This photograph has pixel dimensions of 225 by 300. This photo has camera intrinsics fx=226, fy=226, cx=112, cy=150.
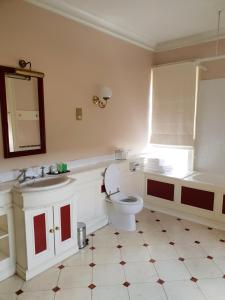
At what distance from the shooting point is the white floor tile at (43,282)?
204 cm

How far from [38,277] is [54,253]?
255 millimetres

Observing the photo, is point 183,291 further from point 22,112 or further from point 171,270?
point 22,112

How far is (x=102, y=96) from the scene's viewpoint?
315 centimetres

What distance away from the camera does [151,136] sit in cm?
425

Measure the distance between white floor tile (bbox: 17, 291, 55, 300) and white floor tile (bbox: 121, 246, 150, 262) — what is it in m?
0.84

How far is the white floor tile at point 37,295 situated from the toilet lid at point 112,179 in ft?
4.70

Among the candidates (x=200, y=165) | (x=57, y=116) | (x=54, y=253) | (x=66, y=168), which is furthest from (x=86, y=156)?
(x=200, y=165)

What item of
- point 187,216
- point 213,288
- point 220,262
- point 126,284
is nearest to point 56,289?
point 126,284

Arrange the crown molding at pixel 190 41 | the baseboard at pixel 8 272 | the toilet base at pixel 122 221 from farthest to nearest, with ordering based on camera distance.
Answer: the crown molding at pixel 190 41, the toilet base at pixel 122 221, the baseboard at pixel 8 272

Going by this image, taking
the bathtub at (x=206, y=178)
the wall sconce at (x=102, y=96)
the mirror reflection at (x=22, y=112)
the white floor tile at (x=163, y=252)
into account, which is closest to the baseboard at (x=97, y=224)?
the white floor tile at (x=163, y=252)

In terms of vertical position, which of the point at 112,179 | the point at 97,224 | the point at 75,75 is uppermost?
the point at 75,75

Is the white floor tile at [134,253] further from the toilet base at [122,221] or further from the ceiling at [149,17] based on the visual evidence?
the ceiling at [149,17]

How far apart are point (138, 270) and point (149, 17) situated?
302 cm

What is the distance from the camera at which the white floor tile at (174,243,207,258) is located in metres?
2.54
